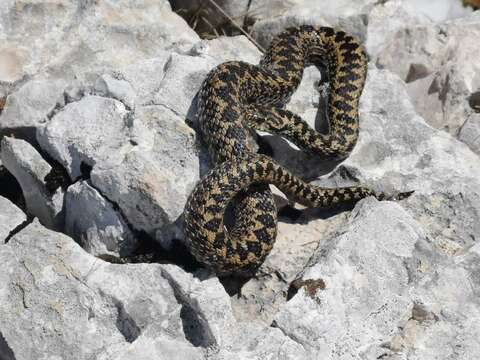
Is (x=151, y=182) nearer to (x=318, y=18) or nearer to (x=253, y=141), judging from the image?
(x=253, y=141)

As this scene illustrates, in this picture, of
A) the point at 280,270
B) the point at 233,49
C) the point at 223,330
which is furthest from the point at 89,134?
the point at 233,49

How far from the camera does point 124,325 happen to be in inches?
239

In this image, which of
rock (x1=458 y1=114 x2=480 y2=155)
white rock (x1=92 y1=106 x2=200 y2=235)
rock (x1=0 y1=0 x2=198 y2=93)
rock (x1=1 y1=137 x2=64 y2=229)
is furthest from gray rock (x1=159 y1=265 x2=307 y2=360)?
rock (x1=458 y1=114 x2=480 y2=155)

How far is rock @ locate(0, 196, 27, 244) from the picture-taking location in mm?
6605

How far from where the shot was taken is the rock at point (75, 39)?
26.1ft

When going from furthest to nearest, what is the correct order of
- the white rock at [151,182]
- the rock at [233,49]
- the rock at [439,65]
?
1. the rock at [233,49]
2. the rock at [439,65]
3. the white rock at [151,182]

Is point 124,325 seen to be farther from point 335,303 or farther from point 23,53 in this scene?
point 23,53

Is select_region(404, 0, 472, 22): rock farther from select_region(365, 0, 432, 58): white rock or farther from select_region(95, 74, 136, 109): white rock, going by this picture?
select_region(95, 74, 136, 109): white rock

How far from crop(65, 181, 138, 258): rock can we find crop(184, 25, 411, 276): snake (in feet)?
2.31

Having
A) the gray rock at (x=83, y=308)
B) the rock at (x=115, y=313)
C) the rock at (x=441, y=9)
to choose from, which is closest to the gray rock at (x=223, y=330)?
the rock at (x=115, y=313)

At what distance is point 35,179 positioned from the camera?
7.10 meters

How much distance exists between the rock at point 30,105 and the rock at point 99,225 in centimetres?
100

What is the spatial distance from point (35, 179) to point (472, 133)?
5081mm

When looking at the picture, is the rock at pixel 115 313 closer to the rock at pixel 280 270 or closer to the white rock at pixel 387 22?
the rock at pixel 280 270
